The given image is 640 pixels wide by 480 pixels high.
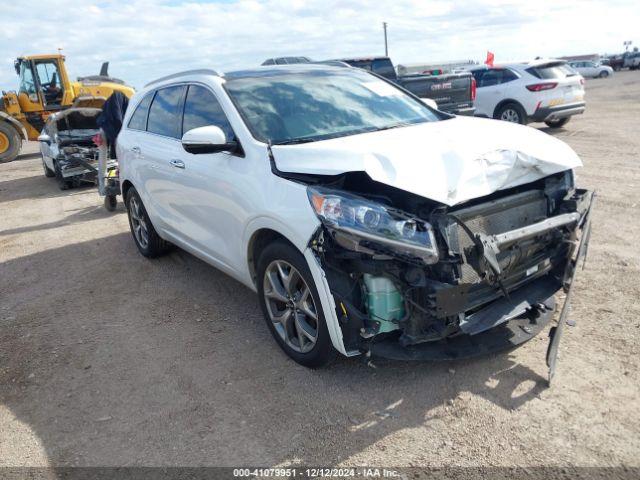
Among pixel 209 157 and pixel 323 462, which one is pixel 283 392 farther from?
pixel 209 157

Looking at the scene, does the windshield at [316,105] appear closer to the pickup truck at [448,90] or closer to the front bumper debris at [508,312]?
the front bumper debris at [508,312]

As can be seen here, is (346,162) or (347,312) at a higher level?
(346,162)

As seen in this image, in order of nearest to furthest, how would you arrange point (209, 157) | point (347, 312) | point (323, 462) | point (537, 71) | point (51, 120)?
point (323, 462), point (347, 312), point (209, 157), point (51, 120), point (537, 71)

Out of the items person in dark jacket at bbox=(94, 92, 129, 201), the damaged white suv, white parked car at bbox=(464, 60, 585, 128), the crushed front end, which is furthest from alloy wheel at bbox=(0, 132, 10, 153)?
the crushed front end

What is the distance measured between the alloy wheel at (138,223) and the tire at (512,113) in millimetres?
10293

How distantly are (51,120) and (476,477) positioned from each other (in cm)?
1213

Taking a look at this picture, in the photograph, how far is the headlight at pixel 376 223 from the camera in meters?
2.87

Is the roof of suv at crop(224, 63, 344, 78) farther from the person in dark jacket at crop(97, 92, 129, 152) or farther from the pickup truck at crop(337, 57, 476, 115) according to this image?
the pickup truck at crop(337, 57, 476, 115)

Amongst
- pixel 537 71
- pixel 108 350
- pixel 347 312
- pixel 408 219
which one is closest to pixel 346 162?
pixel 408 219

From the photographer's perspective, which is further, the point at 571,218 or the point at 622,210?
the point at 622,210

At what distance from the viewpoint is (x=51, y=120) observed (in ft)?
39.2

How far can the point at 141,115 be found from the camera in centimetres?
582

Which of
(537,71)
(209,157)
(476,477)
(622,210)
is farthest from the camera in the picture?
(537,71)

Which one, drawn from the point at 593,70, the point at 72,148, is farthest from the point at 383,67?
the point at 593,70
